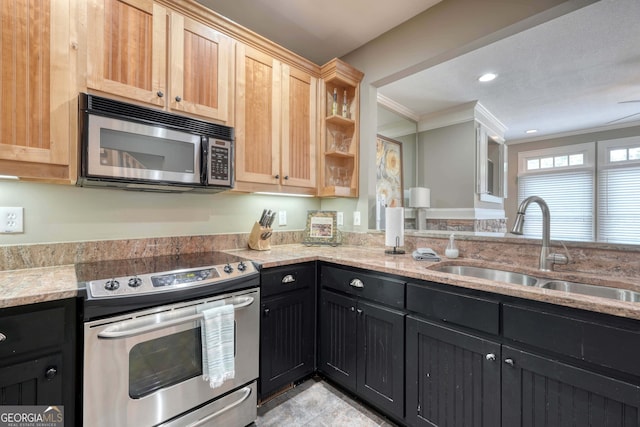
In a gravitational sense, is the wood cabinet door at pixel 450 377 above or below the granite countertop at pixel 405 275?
below

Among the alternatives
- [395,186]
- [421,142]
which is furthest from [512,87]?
[395,186]

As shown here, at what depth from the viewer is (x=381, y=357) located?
1.57 meters

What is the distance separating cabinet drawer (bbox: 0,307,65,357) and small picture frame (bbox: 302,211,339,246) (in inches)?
66.8

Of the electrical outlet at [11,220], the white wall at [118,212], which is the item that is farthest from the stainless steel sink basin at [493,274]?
the electrical outlet at [11,220]

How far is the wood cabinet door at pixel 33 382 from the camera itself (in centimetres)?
94

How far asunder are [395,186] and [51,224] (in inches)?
121

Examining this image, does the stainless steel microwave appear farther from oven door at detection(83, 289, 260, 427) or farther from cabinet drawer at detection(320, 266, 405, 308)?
cabinet drawer at detection(320, 266, 405, 308)

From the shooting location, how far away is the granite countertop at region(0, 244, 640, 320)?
94cm

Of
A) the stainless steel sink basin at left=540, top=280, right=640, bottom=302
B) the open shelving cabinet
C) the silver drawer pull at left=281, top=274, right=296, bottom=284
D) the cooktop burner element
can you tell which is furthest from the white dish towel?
the stainless steel sink basin at left=540, top=280, right=640, bottom=302

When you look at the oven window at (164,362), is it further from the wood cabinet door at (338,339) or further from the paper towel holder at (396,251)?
the paper towel holder at (396,251)

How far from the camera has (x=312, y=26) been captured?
219cm

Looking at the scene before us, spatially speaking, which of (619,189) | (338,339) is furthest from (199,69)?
(619,189)

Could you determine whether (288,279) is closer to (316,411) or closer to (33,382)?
(316,411)

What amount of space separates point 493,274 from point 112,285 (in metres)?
1.98
